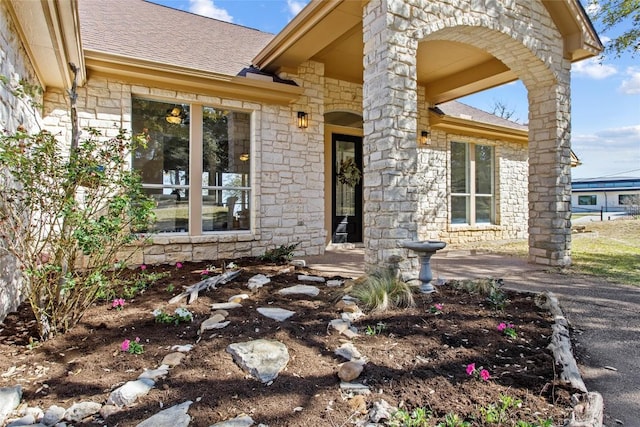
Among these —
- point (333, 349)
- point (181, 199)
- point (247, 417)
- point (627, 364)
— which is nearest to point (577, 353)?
point (627, 364)

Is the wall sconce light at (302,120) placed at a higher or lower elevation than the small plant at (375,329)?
higher

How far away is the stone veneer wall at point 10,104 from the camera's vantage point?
2.81 meters

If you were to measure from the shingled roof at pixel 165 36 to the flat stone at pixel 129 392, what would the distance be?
4470mm

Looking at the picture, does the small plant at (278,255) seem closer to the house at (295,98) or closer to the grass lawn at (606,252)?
the house at (295,98)

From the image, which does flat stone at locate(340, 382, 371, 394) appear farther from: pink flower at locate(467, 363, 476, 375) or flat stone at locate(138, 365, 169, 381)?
flat stone at locate(138, 365, 169, 381)

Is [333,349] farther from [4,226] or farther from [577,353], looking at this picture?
[4,226]

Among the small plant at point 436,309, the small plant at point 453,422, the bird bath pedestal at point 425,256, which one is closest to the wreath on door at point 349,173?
the bird bath pedestal at point 425,256

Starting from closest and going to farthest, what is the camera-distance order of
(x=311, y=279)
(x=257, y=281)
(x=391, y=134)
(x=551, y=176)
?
(x=391, y=134) < (x=257, y=281) < (x=311, y=279) < (x=551, y=176)

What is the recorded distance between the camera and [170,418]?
165 centimetres

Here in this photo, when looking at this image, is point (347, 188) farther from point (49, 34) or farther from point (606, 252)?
point (49, 34)

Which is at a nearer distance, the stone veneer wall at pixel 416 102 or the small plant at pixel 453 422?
the small plant at pixel 453 422

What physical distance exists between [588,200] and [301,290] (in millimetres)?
38389

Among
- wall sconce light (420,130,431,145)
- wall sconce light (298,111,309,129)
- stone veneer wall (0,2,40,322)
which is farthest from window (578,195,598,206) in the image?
stone veneer wall (0,2,40,322)

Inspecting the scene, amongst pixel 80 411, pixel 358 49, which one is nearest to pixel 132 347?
pixel 80 411
